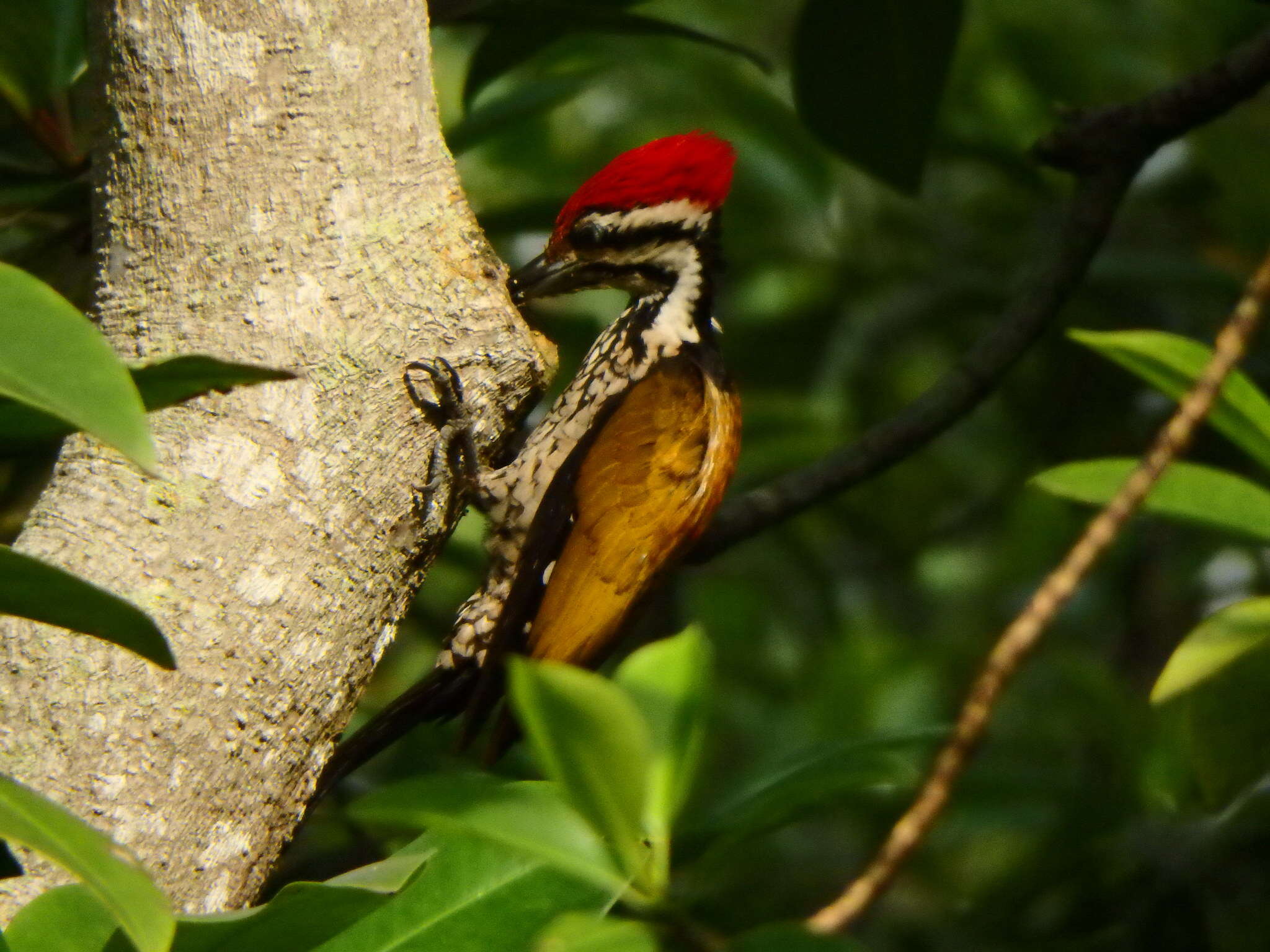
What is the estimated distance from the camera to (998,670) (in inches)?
35.3

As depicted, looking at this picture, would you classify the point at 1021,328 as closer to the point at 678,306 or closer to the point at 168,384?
the point at 678,306

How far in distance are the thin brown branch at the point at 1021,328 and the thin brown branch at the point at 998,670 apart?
1619mm

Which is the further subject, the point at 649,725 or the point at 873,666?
the point at 873,666

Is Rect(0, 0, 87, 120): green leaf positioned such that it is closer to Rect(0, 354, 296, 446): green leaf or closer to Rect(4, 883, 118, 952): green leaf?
Rect(0, 354, 296, 446): green leaf

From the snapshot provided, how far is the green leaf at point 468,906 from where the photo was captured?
126cm

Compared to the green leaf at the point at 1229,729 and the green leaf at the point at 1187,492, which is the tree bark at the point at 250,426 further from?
the green leaf at the point at 1229,729

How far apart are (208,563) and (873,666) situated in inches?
65.4

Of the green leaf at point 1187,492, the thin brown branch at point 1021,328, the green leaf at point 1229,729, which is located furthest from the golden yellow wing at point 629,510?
the green leaf at point 1187,492

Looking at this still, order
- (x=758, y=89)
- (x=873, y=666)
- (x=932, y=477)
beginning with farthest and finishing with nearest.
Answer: (x=932, y=477), (x=758, y=89), (x=873, y=666)

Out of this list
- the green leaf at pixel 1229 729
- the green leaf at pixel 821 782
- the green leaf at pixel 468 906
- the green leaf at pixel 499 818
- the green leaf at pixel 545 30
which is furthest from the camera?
the green leaf at pixel 545 30

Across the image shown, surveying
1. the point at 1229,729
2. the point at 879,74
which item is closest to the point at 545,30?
the point at 879,74

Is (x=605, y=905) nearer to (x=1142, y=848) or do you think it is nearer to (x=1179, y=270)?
(x=1142, y=848)

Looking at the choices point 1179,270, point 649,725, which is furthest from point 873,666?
point 649,725

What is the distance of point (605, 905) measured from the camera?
117 cm
